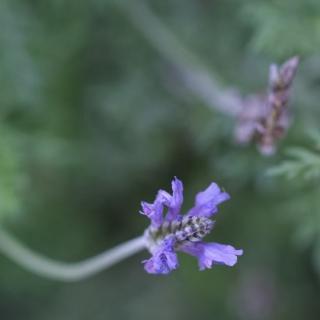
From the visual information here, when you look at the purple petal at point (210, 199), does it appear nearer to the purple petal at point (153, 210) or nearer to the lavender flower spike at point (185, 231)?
the lavender flower spike at point (185, 231)

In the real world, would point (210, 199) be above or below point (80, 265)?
below

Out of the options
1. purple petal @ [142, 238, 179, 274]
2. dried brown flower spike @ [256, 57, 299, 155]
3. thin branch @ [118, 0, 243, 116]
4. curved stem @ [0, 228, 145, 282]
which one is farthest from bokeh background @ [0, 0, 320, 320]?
purple petal @ [142, 238, 179, 274]

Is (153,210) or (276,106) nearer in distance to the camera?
(153,210)

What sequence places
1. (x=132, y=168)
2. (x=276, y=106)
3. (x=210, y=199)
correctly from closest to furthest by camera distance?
(x=210, y=199), (x=276, y=106), (x=132, y=168)

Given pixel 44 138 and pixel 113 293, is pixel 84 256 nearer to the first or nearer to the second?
pixel 113 293

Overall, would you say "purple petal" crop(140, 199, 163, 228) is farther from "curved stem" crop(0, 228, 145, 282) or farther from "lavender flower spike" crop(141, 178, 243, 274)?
"curved stem" crop(0, 228, 145, 282)

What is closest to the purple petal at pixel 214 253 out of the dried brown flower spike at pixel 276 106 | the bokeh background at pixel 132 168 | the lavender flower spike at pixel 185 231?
the lavender flower spike at pixel 185 231

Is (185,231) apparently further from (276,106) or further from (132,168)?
(132,168)

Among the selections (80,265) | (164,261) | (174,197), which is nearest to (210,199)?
(174,197)
